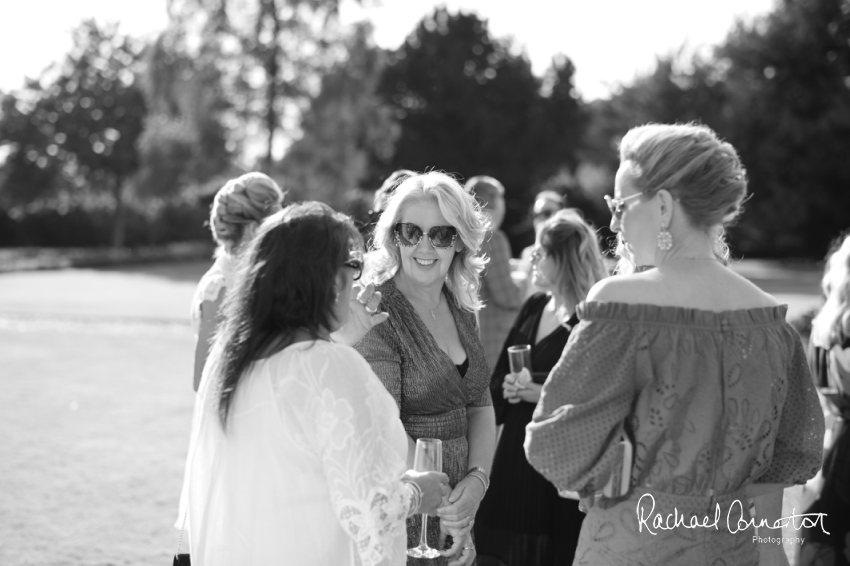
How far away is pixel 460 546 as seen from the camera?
3.04 metres

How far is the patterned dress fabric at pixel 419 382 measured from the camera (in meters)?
3.04

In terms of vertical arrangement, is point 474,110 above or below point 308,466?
above

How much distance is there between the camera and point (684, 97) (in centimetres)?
4431

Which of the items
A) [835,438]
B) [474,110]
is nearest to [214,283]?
[835,438]

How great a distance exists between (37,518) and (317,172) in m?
30.9

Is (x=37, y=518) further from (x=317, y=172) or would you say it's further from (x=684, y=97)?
(x=684, y=97)

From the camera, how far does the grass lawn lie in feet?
18.0

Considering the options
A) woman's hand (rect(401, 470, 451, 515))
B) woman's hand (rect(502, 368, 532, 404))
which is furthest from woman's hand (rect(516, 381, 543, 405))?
woman's hand (rect(401, 470, 451, 515))

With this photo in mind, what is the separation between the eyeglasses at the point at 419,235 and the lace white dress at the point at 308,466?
1149 millimetres

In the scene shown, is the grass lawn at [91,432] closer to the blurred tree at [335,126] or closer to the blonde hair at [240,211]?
the blonde hair at [240,211]

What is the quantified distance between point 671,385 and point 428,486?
2.86 feet

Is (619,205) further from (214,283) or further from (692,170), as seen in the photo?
(214,283)

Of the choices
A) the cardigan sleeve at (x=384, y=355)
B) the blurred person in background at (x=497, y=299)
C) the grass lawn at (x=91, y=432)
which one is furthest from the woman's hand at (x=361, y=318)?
the blurred person in background at (x=497, y=299)

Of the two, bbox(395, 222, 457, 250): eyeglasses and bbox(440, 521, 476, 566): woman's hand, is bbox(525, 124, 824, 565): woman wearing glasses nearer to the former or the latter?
bbox(440, 521, 476, 566): woman's hand
